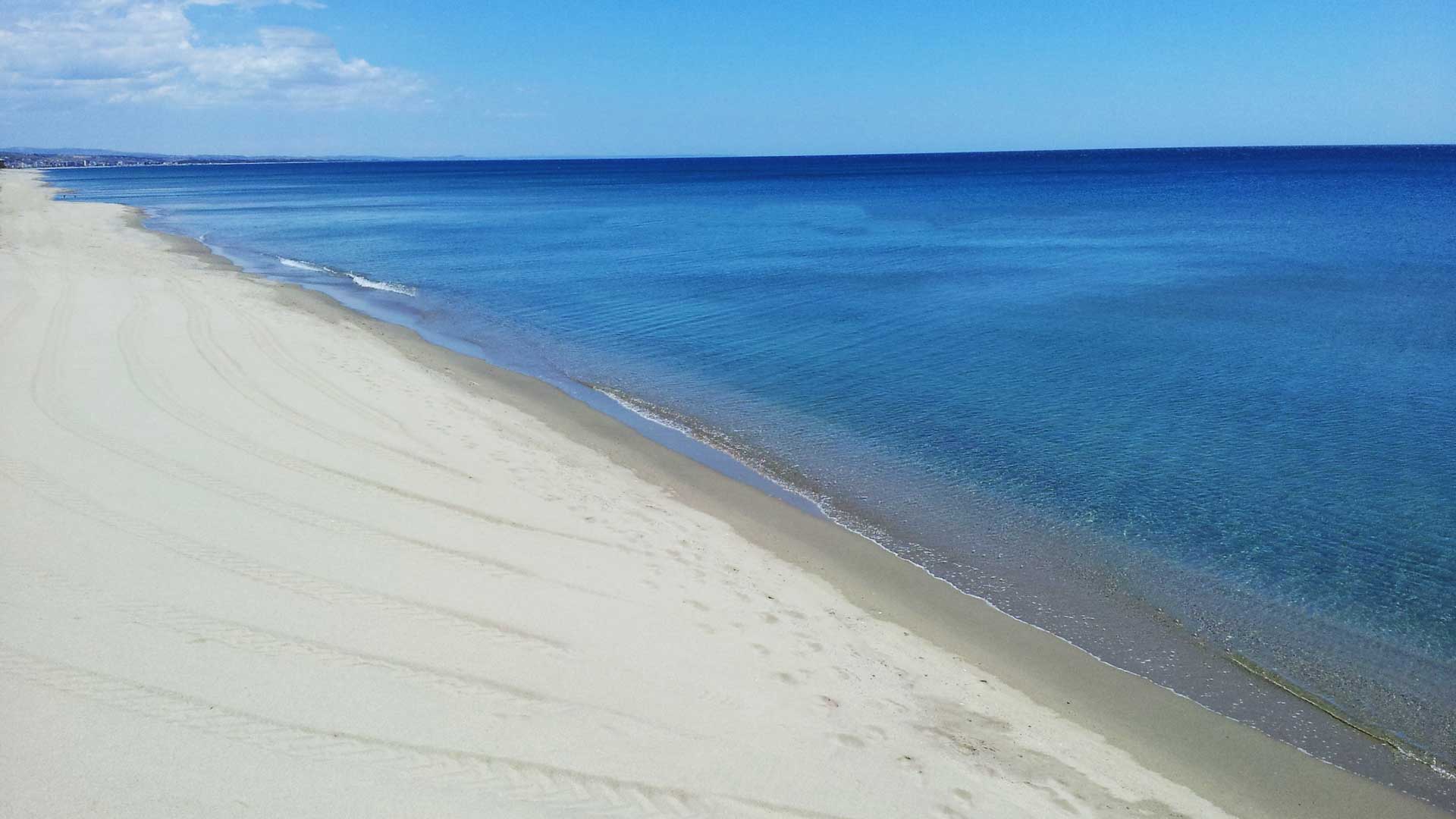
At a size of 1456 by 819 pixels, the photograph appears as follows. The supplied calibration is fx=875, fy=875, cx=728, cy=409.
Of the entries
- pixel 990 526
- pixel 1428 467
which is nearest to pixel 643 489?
pixel 990 526

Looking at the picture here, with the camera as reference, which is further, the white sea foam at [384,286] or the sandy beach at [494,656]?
the white sea foam at [384,286]

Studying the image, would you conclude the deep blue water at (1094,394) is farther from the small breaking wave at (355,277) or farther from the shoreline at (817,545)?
the small breaking wave at (355,277)

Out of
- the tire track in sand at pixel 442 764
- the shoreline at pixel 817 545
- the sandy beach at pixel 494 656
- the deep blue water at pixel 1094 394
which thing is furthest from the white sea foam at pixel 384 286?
the tire track in sand at pixel 442 764

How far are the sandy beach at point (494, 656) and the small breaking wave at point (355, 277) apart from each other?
17554 millimetres

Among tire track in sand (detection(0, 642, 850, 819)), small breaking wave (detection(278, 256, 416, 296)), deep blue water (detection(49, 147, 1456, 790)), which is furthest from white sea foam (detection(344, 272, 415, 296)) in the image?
tire track in sand (detection(0, 642, 850, 819))

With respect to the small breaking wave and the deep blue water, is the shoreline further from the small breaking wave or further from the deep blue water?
the small breaking wave

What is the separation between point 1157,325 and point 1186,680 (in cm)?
1787

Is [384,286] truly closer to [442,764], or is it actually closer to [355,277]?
[355,277]

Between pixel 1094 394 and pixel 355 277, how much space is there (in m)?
26.5

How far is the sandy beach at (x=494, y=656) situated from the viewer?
216 inches

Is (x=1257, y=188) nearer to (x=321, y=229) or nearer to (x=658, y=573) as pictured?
(x=321, y=229)

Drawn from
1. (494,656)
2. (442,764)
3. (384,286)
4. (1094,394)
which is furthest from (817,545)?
(384,286)

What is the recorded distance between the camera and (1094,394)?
17.3 meters

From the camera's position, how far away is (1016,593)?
981cm
